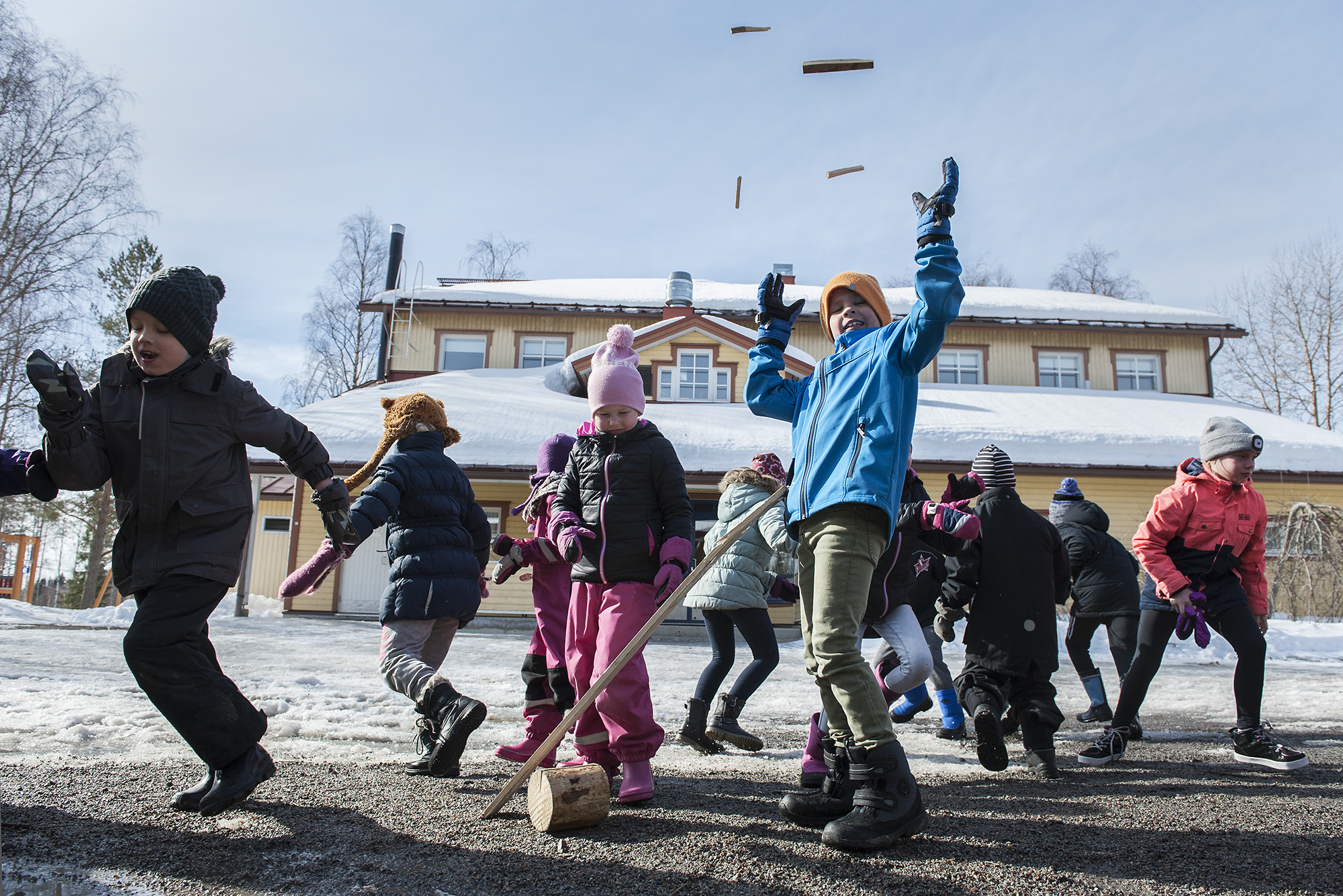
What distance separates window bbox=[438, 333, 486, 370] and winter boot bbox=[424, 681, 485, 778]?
706 inches

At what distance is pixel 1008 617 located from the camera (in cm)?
391

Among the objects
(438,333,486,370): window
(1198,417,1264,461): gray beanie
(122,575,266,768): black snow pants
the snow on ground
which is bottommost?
the snow on ground

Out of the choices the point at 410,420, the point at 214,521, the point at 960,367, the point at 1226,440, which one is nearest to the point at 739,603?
the point at 410,420

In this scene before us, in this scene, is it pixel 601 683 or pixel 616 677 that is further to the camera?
pixel 616 677

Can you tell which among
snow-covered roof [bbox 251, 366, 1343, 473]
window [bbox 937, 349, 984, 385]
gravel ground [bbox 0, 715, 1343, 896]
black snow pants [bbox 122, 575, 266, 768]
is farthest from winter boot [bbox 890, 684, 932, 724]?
window [bbox 937, 349, 984, 385]

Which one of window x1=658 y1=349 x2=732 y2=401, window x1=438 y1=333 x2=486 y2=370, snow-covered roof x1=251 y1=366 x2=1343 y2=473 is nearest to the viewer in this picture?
snow-covered roof x1=251 y1=366 x2=1343 y2=473

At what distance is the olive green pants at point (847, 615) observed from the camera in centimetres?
257

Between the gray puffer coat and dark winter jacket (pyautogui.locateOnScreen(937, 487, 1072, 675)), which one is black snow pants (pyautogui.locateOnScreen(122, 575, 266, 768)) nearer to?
the gray puffer coat

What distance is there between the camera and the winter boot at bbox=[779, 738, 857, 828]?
8.76 feet

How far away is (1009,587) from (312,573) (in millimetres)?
3084

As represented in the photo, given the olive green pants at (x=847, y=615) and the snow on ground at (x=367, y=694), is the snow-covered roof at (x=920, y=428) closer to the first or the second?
the snow on ground at (x=367, y=694)

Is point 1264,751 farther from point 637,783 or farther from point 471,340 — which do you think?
point 471,340

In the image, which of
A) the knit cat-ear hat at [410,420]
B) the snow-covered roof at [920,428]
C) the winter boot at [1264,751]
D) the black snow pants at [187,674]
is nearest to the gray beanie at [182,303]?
the black snow pants at [187,674]

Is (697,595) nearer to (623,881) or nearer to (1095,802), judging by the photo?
(1095,802)
